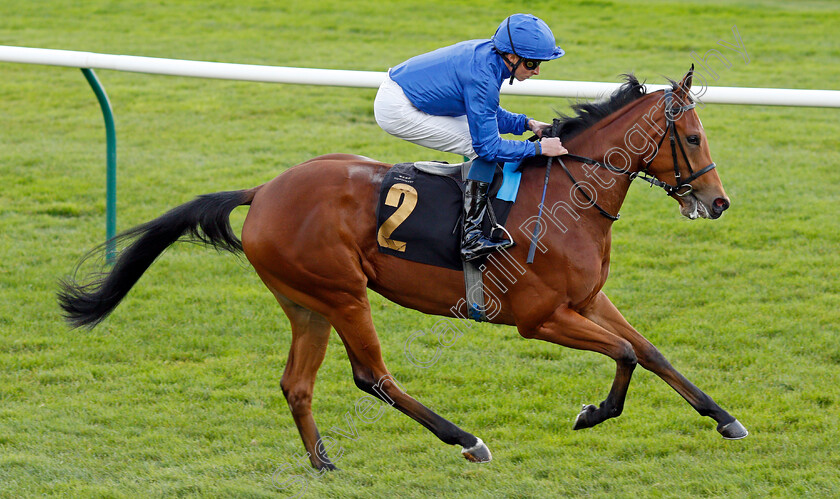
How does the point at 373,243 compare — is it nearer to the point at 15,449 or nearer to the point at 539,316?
the point at 539,316

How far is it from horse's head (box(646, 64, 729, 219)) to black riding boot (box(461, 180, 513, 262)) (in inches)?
29.7

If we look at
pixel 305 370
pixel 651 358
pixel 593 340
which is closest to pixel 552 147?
pixel 593 340

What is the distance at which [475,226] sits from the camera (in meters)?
4.00

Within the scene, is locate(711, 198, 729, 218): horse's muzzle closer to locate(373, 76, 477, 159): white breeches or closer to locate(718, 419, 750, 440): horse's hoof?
A: locate(718, 419, 750, 440): horse's hoof

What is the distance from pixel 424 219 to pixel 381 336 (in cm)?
197

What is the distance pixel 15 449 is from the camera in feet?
14.6

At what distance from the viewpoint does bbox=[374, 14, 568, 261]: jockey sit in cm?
387

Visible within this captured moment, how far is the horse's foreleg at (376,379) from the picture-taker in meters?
4.13

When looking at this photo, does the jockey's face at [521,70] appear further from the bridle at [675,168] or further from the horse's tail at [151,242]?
the horse's tail at [151,242]

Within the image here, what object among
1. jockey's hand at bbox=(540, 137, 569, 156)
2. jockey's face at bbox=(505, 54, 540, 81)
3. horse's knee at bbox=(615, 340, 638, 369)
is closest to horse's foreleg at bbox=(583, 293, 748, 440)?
horse's knee at bbox=(615, 340, 638, 369)

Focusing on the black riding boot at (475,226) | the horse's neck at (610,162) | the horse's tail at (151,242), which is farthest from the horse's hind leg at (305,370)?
the horse's neck at (610,162)

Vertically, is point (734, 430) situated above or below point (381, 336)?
above

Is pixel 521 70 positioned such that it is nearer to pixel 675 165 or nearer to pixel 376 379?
pixel 675 165

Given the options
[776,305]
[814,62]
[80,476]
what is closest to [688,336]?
[776,305]
